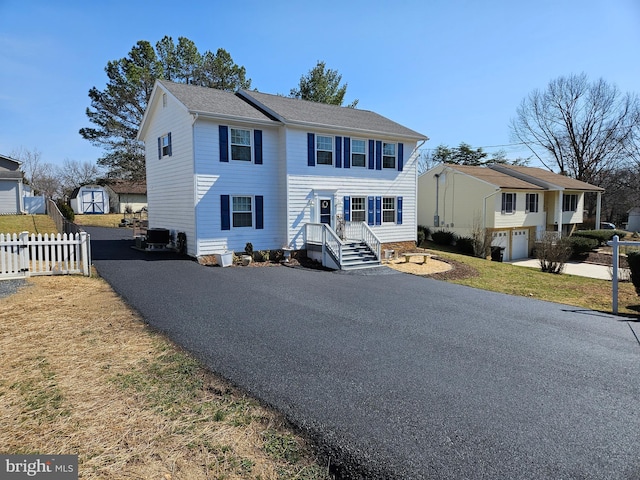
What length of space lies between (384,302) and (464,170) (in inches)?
864

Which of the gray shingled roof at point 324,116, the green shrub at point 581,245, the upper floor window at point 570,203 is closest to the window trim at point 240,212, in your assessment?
the gray shingled roof at point 324,116

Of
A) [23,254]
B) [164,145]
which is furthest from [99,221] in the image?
[23,254]

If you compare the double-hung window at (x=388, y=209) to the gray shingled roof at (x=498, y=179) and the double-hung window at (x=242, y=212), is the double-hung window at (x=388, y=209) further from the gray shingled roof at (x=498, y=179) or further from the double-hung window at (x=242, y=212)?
the gray shingled roof at (x=498, y=179)

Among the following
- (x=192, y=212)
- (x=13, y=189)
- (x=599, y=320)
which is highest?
(x=13, y=189)

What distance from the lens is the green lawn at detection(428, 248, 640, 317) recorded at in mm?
11466

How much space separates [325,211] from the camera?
16.9 metres

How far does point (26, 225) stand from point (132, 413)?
25.3m

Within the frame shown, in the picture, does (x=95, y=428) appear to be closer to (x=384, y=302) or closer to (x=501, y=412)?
(x=501, y=412)

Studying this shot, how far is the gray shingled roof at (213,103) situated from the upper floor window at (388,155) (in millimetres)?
5993

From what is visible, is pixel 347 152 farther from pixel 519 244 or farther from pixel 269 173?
pixel 519 244

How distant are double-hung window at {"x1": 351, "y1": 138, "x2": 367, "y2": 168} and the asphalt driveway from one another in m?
9.14

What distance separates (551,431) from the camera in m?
3.47

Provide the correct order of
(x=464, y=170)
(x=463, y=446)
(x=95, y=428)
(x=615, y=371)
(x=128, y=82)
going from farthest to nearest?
(x=128, y=82)
(x=464, y=170)
(x=615, y=371)
(x=95, y=428)
(x=463, y=446)

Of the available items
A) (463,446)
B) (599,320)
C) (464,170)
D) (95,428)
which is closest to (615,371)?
(463,446)
